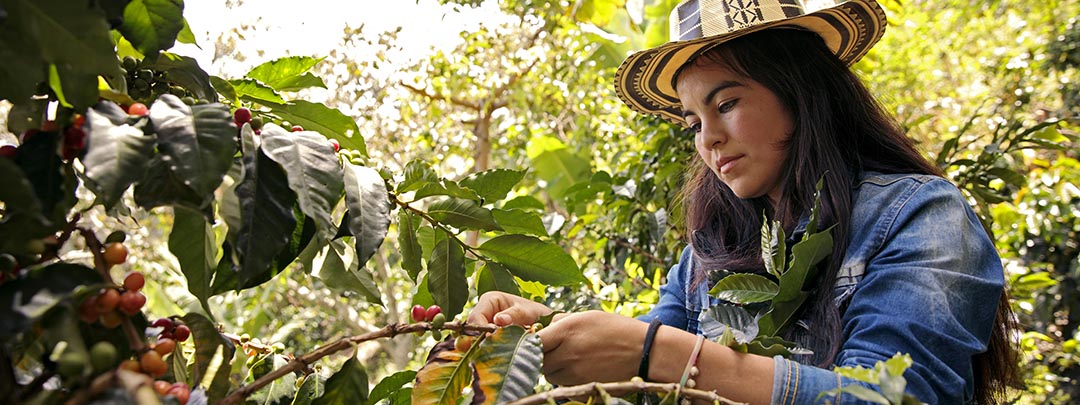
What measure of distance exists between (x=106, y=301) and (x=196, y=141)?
13 cm

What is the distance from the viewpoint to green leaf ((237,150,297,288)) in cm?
62

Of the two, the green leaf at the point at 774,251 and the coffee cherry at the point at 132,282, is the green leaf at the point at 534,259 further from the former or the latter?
the coffee cherry at the point at 132,282

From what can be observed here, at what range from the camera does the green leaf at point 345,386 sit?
30.3 inches

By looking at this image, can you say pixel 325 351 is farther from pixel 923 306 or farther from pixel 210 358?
pixel 923 306

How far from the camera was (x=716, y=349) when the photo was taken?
0.89m

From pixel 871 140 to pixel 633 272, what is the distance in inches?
62.0

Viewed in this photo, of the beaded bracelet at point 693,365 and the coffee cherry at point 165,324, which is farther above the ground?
the coffee cherry at point 165,324

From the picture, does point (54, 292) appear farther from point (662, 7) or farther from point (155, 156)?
point (662, 7)

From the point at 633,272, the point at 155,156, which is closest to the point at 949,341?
the point at 155,156

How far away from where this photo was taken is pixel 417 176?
0.93 meters

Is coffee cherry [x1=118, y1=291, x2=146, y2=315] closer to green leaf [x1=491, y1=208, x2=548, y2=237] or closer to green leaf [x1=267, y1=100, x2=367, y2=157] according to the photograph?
green leaf [x1=267, y1=100, x2=367, y2=157]

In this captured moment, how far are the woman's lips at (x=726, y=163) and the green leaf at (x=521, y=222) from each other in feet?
1.50

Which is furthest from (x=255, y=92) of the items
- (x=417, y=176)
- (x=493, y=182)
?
(x=493, y=182)

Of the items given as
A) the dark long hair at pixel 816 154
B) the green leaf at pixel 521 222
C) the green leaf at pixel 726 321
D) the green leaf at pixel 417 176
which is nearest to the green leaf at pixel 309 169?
the green leaf at pixel 417 176
